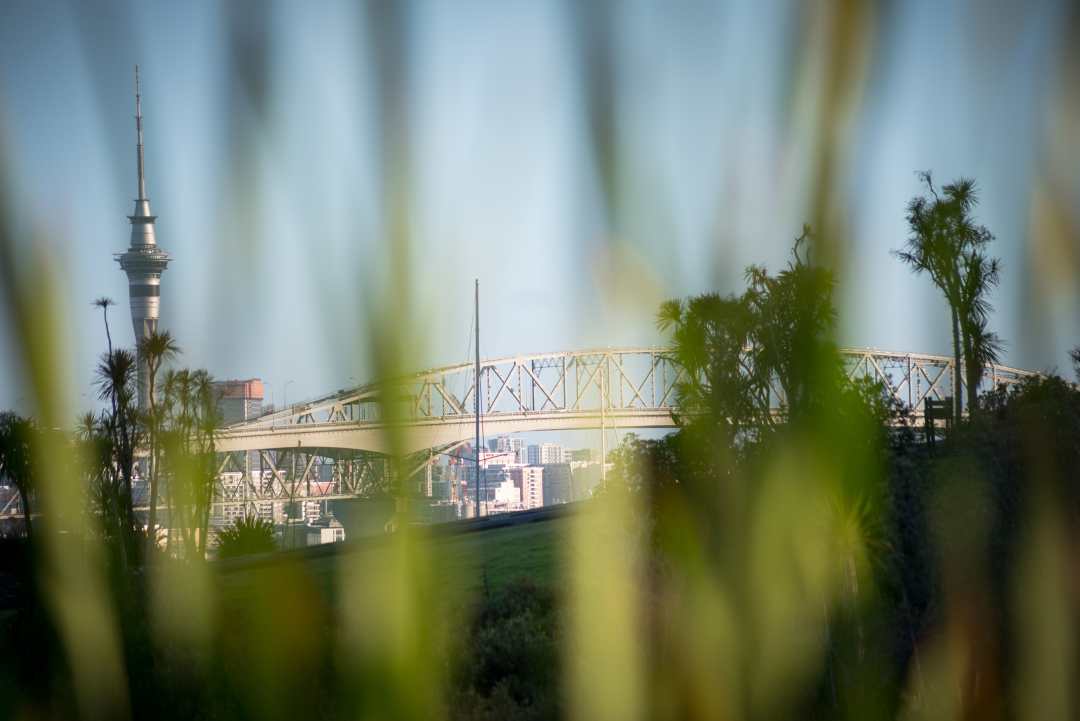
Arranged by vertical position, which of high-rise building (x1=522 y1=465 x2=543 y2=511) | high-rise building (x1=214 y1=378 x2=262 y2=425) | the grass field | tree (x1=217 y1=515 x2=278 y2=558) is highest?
high-rise building (x1=214 y1=378 x2=262 y2=425)

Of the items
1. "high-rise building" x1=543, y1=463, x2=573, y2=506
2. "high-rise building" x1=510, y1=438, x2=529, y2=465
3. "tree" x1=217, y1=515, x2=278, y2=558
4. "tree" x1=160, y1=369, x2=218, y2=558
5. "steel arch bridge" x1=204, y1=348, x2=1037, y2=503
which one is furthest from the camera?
"high-rise building" x1=510, y1=438, x2=529, y2=465

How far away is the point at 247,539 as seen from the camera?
12930 mm

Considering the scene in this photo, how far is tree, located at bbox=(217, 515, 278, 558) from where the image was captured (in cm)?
1262

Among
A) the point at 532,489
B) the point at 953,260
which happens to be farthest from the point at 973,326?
the point at 532,489

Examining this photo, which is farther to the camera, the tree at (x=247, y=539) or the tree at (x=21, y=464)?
the tree at (x=247, y=539)

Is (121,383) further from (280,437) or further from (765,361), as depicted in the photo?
(280,437)

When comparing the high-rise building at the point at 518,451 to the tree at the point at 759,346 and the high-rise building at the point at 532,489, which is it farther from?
the tree at the point at 759,346

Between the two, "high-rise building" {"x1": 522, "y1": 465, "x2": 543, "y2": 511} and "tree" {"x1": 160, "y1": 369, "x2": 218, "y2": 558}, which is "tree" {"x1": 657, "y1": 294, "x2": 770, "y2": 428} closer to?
"tree" {"x1": 160, "y1": 369, "x2": 218, "y2": 558}

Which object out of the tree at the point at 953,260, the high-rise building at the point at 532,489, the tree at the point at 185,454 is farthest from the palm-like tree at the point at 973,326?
the high-rise building at the point at 532,489

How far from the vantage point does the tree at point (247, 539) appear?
12.6 metres

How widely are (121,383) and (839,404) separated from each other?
8.13 metres

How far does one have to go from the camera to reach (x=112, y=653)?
11.5 ft

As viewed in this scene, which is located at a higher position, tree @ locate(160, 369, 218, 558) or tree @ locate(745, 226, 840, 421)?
tree @ locate(745, 226, 840, 421)

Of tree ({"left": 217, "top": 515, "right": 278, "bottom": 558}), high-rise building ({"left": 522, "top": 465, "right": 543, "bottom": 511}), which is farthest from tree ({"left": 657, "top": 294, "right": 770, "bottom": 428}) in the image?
high-rise building ({"left": 522, "top": 465, "right": 543, "bottom": 511})
